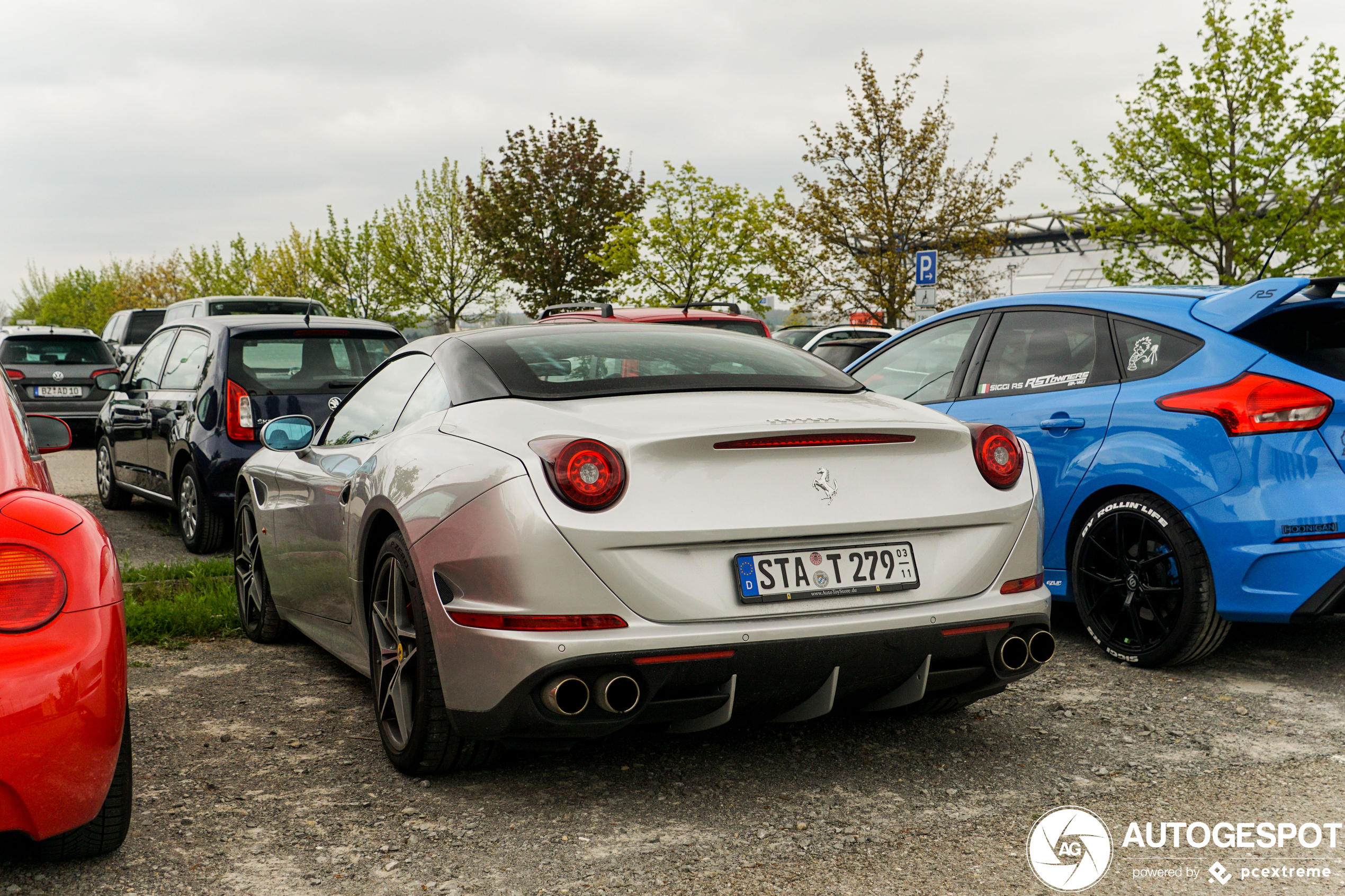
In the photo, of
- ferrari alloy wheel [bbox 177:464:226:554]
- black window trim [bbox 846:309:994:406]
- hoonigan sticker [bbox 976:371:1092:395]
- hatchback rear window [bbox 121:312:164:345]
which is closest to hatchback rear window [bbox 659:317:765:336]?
ferrari alloy wheel [bbox 177:464:226:554]

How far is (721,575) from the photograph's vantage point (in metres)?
3.11

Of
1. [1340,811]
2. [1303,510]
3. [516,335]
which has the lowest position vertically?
[1340,811]

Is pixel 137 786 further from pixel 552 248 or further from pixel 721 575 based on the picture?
pixel 552 248

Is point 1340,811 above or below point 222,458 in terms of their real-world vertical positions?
below

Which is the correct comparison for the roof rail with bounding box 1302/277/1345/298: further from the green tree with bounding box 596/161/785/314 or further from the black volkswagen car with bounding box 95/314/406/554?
the green tree with bounding box 596/161/785/314

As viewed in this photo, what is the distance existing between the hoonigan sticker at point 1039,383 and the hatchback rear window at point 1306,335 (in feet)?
2.44

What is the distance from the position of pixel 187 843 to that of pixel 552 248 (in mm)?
31045

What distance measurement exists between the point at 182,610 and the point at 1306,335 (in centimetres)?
510

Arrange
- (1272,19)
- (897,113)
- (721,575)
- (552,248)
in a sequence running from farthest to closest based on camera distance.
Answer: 1. (552,248)
2. (897,113)
3. (1272,19)
4. (721,575)

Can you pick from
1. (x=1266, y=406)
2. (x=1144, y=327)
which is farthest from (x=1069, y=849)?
(x=1144, y=327)

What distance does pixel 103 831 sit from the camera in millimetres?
2979

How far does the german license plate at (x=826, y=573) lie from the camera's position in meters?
3.14

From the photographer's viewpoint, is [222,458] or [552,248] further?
[552,248]

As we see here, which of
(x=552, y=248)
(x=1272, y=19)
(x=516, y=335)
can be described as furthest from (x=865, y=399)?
(x=552, y=248)
